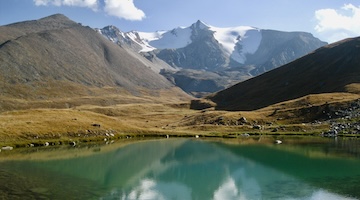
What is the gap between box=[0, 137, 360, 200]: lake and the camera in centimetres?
3972

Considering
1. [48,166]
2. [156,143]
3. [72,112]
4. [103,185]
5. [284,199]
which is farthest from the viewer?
[72,112]

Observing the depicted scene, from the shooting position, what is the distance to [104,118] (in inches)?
4395

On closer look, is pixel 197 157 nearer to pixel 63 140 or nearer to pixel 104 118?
pixel 63 140

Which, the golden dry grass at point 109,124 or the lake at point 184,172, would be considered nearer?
the lake at point 184,172

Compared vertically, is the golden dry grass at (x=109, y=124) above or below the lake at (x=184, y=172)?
above

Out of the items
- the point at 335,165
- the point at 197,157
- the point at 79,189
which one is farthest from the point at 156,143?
the point at 79,189

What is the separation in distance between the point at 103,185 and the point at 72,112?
236ft

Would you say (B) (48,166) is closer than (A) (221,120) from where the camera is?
Yes

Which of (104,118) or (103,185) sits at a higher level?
(104,118)

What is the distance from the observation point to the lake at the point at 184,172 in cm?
3972

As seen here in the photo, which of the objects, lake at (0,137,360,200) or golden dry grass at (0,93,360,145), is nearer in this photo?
lake at (0,137,360,200)

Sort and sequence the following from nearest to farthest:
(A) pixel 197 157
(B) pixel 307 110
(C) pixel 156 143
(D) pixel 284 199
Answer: (D) pixel 284 199, (A) pixel 197 157, (C) pixel 156 143, (B) pixel 307 110

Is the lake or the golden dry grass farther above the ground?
the golden dry grass

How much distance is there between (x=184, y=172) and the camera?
56.1 meters
